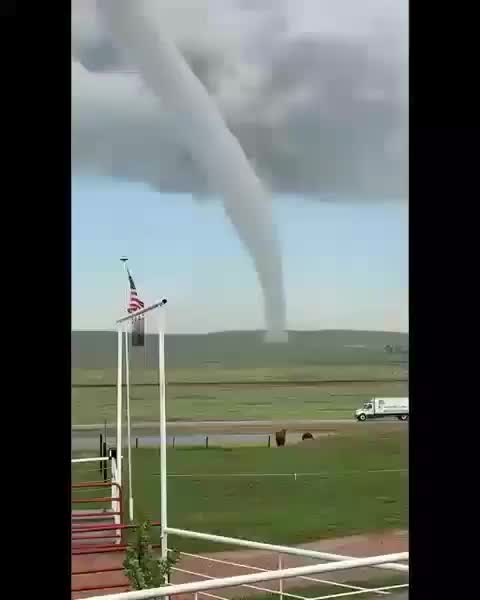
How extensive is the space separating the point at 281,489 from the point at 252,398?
0.57m

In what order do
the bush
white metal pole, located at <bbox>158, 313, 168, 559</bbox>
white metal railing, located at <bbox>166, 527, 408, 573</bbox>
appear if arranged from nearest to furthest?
1. white metal railing, located at <bbox>166, 527, 408, 573</bbox>
2. the bush
3. white metal pole, located at <bbox>158, 313, 168, 559</bbox>

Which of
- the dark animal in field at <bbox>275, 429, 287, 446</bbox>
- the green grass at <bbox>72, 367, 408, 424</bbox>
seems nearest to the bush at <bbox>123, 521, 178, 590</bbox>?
the green grass at <bbox>72, 367, 408, 424</bbox>

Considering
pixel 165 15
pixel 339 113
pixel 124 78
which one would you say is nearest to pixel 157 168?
pixel 124 78

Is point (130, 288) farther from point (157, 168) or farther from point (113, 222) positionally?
point (157, 168)

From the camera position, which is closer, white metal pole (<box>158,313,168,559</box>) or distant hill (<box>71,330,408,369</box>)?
white metal pole (<box>158,313,168,559</box>)

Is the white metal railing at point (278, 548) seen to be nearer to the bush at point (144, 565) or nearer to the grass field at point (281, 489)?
the bush at point (144, 565)

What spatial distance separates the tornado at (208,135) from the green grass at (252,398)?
11.2 inches

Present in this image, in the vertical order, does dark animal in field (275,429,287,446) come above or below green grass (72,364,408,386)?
below

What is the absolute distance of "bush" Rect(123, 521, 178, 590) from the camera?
7.06ft

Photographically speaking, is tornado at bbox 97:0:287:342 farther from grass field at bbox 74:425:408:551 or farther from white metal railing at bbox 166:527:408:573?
white metal railing at bbox 166:527:408:573

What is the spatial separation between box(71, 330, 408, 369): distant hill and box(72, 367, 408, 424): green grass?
8 cm

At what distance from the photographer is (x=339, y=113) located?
366cm

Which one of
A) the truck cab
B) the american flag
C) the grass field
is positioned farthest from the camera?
the grass field

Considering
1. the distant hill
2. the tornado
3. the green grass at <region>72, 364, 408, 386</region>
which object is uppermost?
the tornado
